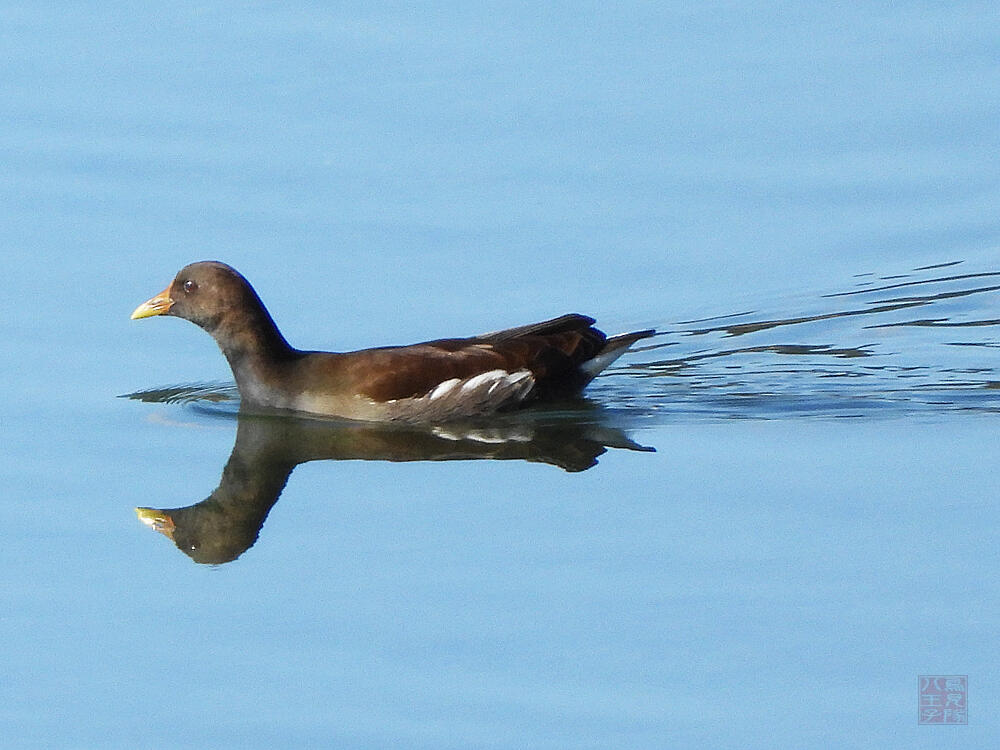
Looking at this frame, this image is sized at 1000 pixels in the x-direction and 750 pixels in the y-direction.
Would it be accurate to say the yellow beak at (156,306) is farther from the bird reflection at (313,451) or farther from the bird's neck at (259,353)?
the bird reflection at (313,451)

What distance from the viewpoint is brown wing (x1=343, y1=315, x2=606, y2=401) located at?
10.9 meters

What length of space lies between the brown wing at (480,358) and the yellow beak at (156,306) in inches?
44.5

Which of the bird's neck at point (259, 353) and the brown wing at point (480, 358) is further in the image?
the bird's neck at point (259, 353)

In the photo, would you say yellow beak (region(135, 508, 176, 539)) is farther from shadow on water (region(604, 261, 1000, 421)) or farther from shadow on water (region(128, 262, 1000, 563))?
shadow on water (region(604, 261, 1000, 421))

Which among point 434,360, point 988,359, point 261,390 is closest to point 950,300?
point 988,359

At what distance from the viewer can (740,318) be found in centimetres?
1223

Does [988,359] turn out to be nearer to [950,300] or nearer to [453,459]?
[950,300]

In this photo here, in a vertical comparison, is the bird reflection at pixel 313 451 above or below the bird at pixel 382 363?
below

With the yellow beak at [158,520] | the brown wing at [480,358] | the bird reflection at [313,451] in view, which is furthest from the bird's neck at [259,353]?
the yellow beak at [158,520]

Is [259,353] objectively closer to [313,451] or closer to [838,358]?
[313,451]

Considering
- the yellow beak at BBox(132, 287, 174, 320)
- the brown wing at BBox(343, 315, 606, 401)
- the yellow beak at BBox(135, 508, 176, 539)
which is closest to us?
the yellow beak at BBox(135, 508, 176, 539)

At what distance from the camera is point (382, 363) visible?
1094 centimetres

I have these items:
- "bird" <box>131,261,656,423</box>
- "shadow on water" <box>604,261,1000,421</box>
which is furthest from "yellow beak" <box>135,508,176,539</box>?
"shadow on water" <box>604,261,1000,421</box>

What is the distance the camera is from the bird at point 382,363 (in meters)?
11.0
